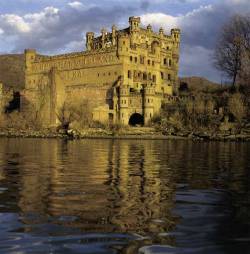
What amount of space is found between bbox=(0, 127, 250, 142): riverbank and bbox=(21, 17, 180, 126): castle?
16.4 feet

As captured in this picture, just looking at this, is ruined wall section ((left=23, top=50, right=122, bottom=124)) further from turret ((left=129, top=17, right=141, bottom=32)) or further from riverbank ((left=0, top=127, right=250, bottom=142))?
riverbank ((left=0, top=127, right=250, bottom=142))

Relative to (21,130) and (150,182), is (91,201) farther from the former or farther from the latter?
(21,130)

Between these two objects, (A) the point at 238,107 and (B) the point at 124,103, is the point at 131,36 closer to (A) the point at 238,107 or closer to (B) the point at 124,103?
(B) the point at 124,103

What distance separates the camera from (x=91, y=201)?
12109mm

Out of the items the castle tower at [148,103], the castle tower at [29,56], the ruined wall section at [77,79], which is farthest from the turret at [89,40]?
the castle tower at [148,103]

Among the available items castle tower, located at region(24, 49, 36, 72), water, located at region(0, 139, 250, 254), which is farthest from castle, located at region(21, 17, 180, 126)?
water, located at region(0, 139, 250, 254)

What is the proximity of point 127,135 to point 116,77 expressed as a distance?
17.9 meters

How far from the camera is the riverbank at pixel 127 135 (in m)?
70.5

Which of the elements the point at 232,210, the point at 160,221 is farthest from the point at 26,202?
the point at 232,210

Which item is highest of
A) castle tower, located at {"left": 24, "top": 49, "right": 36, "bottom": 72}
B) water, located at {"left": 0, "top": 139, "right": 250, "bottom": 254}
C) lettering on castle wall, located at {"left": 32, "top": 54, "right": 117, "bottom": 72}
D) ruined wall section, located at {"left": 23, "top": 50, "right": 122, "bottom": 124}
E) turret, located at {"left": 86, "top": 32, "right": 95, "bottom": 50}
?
turret, located at {"left": 86, "top": 32, "right": 95, "bottom": 50}

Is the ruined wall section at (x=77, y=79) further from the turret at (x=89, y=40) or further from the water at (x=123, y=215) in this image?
the water at (x=123, y=215)

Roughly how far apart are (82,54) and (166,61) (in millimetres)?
16525

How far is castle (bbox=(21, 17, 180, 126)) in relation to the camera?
85.4m

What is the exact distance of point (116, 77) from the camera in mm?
91562
